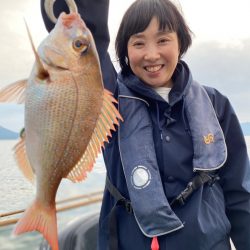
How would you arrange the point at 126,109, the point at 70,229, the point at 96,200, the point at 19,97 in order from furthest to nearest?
the point at 96,200 → the point at 70,229 → the point at 126,109 → the point at 19,97

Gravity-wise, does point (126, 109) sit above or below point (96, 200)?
above

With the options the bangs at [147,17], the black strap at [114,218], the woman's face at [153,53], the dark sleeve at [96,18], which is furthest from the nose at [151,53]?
the black strap at [114,218]

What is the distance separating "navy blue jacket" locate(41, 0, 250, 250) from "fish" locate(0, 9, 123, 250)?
0.48 m

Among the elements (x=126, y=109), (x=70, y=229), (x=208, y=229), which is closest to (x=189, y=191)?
(x=208, y=229)

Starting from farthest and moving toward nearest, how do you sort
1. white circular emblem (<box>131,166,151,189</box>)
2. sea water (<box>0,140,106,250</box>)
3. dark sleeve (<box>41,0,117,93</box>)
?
sea water (<box>0,140,106,250</box>) < white circular emblem (<box>131,166,151,189</box>) < dark sleeve (<box>41,0,117,93</box>)

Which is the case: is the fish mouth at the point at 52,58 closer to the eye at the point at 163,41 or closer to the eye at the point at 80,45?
the eye at the point at 80,45

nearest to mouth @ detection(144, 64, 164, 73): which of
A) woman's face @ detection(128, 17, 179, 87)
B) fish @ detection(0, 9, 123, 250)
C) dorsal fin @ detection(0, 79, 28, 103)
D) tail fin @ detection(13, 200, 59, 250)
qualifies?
woman's face @ detection(128, 17, 179, 87)

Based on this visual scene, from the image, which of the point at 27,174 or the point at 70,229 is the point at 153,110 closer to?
the point at 27,174

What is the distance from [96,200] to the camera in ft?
19.1

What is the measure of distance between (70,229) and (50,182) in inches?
83.7

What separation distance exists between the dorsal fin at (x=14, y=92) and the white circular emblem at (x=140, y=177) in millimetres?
930

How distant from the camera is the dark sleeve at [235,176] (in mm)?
2639

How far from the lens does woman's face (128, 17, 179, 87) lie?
239 centimetres

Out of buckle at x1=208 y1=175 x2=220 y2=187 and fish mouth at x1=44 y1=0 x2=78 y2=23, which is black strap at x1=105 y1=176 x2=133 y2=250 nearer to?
buckle at x1=208 y1=175 x2=220 y2=187
